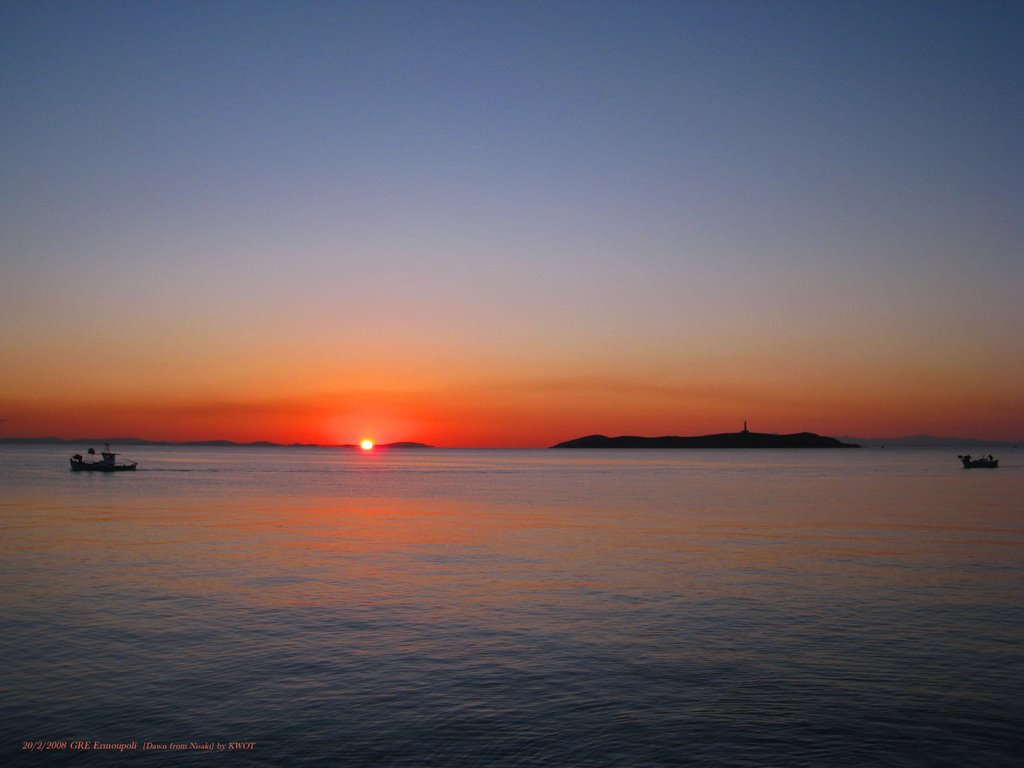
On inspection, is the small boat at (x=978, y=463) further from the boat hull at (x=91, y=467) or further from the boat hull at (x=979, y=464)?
the boat hull at (x=91, y=467)

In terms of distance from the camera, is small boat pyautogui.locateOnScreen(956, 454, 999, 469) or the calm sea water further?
small boat pyautogui.locateOnScreen(956, 454, 999, 469)

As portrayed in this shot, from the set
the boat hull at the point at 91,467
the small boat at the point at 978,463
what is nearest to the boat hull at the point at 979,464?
the small boat at the point at 978,463

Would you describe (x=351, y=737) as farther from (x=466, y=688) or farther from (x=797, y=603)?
(x=797, y=603)

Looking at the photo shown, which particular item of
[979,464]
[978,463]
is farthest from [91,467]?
[979,464]

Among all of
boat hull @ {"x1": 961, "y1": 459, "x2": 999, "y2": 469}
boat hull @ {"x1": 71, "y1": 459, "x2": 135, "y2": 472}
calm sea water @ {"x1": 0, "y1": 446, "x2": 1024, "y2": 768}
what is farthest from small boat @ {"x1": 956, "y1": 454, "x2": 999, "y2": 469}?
boat hull @ {"x1": 71, "y1": 459, "x2": 135, "y2": 472}

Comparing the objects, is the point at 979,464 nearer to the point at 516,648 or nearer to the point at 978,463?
the point at 978,463

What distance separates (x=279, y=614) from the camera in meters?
27.1

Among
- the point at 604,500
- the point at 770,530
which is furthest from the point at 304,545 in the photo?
the point at 604,500

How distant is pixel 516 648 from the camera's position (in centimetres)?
2262

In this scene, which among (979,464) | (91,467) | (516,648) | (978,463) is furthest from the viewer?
(979,464)

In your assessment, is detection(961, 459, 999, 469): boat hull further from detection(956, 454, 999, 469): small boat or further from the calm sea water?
the calm sea water

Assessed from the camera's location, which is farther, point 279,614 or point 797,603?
point 797,603

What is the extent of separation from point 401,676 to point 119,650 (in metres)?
8.48

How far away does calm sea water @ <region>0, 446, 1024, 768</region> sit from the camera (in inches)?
624
